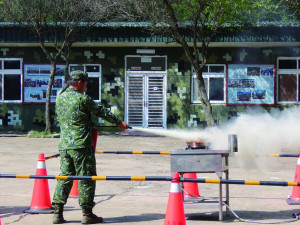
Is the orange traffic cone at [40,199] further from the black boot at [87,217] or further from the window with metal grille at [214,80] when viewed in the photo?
the window with metal grille at [214,80]

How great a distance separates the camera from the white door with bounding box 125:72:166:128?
25.1 m

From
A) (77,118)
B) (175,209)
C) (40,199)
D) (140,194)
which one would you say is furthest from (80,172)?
A: (140,194)

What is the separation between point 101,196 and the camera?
389 inches

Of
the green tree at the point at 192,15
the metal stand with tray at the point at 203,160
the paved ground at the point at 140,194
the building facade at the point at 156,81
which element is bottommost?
the paved ground at the point at 140,194

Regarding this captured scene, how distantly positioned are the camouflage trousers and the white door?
57.6 feet

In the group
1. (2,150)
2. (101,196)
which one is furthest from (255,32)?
(101,196)

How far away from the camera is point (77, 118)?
7.58 meters

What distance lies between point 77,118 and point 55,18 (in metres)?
16.0

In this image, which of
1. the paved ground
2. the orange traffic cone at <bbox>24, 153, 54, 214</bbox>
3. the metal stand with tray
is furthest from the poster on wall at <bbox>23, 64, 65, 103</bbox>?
the metal stand with tray

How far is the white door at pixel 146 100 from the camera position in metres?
25.1

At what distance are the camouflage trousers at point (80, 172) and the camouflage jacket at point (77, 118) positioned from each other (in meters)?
0.10

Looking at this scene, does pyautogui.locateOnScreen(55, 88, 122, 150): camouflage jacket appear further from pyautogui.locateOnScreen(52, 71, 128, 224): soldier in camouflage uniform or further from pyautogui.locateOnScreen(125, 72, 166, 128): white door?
pyautogui.locateOnScreen(125, 72, 166, 128): white door

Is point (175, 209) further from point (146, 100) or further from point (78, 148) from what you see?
point (146, 100)

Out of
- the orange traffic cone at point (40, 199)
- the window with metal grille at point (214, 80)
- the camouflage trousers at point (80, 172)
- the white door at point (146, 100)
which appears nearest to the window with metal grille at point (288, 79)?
the window with metal grille at point (214, 80)
